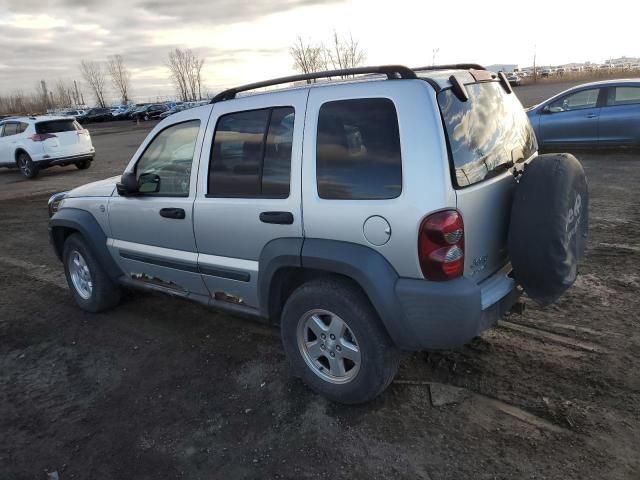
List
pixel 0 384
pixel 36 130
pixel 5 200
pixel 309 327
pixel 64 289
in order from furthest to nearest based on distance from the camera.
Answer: pixel 36 130, pixel 5 200, pixel 64 289, pixel 0 384, pixel 309 327

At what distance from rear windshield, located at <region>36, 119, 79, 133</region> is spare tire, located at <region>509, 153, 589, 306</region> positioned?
15991 millimetres

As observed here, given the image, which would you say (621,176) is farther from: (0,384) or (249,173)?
(0,384)

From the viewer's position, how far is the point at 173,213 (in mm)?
3766

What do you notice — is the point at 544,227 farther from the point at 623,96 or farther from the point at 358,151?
the point at 623,96

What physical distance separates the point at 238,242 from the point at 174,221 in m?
0.69

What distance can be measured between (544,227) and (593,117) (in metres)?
9.41

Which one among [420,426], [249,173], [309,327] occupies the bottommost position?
[420,426]

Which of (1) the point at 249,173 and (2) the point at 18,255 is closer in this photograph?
(1) the point at 249,173

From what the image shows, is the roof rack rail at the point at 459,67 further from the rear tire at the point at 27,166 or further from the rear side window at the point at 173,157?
the rear tire at the point at 27,166

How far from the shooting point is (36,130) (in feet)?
50.6

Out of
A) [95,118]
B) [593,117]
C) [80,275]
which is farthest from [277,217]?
[95,118]

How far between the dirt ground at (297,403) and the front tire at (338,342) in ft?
A: 0.54

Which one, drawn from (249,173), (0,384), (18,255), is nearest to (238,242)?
(249,173)

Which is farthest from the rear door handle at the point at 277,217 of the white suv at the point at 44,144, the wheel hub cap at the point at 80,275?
the white suv at the point at 44,144
